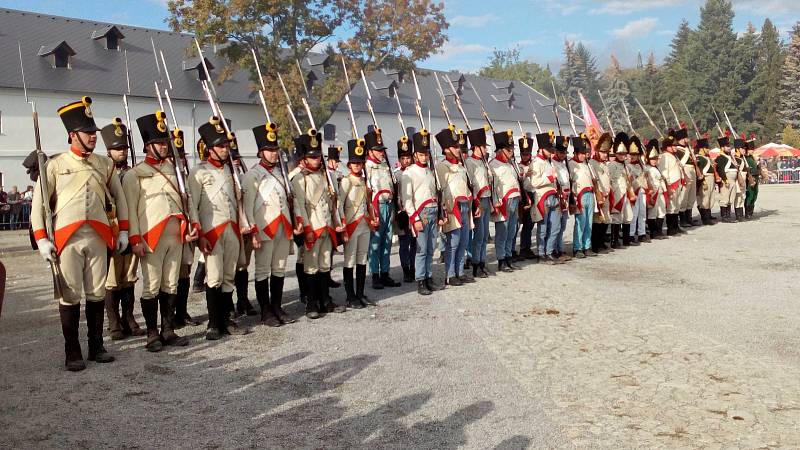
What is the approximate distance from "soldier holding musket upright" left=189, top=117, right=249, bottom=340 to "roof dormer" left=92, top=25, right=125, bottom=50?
36151mm

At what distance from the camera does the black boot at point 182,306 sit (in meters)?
7.48

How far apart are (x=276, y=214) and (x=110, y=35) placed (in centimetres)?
3642

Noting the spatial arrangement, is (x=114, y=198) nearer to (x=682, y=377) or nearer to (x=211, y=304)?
(x=211, y=304)

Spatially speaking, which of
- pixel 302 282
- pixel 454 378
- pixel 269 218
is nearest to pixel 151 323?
pixel 269 218

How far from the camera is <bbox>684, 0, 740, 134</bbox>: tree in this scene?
231 ft

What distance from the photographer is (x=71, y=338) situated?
605cm

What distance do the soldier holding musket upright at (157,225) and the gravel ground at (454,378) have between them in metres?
0.41

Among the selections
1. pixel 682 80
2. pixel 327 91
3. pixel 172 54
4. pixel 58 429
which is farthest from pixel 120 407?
pixel 682 80

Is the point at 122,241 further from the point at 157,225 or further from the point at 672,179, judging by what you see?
the point at 672,179

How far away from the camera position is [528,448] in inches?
163

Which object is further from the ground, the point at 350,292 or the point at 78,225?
the point at 78,225

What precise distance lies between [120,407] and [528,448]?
2830mm

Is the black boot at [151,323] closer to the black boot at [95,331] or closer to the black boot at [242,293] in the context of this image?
the black boot at [95,331]

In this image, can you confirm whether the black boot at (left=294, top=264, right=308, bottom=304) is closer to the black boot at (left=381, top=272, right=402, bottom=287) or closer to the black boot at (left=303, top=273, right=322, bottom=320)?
the black boot at (left=303, top=273, right=322, bottom=320)
